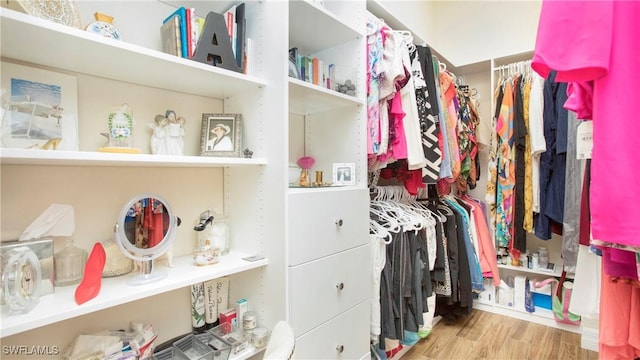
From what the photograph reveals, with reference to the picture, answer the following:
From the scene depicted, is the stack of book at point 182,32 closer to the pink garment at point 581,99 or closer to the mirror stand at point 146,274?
the mirror stand at point 146,274

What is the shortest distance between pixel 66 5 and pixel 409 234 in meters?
1.74

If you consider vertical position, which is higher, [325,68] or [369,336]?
[325,68]

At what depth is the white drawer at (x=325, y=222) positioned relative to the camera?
3.66 ft

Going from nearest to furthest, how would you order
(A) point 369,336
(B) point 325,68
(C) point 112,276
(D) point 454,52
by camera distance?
1. (C) point 112,276
2. (A) point 369,336
3. (B) point 325,68
4. (D) point 454,52

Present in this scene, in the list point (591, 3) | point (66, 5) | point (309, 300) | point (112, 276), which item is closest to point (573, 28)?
point (591, 3)

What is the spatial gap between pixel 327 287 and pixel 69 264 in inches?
35.4

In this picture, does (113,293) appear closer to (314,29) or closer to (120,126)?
(120,126)

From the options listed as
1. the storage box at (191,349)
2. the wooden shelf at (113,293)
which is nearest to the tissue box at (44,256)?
the wooden shelf at (113,293)

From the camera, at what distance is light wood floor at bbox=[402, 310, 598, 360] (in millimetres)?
2016

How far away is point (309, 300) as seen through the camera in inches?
46.1

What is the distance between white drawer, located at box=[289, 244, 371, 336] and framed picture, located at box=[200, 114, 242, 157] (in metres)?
0.53

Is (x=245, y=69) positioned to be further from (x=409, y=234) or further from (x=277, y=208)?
(x=409, y=234)

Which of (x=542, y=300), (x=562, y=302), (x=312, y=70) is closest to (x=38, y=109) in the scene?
(x=312, y=70)

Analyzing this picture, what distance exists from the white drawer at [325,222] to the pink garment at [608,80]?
0.82 metres
